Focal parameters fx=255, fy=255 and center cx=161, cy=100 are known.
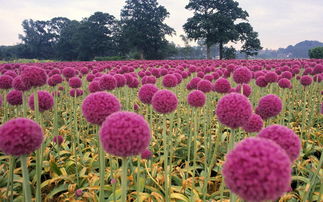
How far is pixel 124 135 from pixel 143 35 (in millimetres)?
75591

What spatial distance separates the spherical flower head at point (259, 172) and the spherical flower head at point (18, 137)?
5.55ft

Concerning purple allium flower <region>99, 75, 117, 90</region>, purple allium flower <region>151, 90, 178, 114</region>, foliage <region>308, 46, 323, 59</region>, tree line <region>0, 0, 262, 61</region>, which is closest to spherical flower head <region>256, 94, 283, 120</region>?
purple allium flower <region>151, 90, 178, 114</region>

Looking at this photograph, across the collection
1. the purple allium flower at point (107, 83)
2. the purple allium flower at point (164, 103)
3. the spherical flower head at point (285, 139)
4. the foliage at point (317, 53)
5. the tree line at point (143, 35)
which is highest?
the tree line at point (143, 35)

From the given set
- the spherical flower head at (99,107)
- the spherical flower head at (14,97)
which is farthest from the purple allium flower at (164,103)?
the spherical flower head at (14,97)

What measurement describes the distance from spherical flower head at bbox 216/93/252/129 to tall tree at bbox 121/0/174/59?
73.2 metres

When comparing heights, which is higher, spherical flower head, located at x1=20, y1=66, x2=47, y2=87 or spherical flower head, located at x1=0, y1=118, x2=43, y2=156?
spherical flower head, located at x1=20, y1=66, x2=47, y2=87

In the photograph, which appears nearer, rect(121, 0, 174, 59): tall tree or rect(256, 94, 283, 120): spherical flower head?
rect(256, 94, 283, 120): spherical flower head

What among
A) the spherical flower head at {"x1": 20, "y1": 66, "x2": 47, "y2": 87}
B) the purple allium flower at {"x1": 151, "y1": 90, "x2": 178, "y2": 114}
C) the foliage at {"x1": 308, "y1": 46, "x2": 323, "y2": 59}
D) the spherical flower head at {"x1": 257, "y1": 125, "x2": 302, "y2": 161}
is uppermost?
the foliage at {"x1": 308, "y1": 46, "x2": 323, "y2": 59}

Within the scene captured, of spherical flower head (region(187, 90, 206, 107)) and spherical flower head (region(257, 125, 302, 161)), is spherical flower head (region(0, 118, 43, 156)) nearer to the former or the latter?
spherical flower head (region(257, 125, 302, 161))

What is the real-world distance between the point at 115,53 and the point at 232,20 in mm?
38961

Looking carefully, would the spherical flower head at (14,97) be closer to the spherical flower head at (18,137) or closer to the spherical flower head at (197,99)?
the spherical flower head at (18,137)

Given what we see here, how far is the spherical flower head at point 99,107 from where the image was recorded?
8.23 feet

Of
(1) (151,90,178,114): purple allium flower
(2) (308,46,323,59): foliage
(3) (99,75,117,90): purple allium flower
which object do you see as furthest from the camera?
(2) (308,46,323,59): foliage

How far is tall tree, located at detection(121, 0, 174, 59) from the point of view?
75.4 metres
